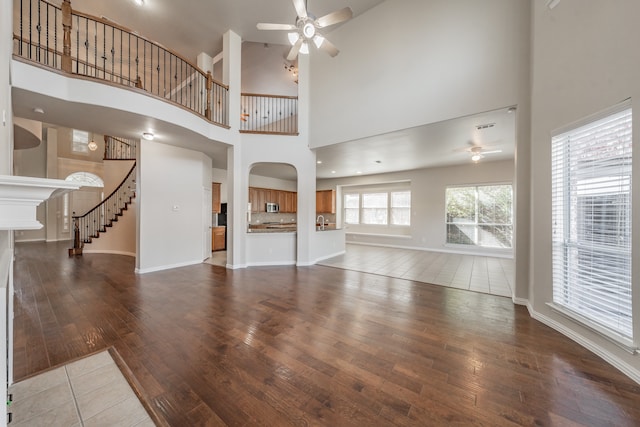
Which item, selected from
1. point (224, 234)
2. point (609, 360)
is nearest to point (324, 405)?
point (609, 360)

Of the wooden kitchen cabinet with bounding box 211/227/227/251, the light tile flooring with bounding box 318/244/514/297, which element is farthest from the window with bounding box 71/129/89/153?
the light tile flooring with bounding box 318/244/514/297

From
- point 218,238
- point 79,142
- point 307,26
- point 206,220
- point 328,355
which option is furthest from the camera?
point 79,142

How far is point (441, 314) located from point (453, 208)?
5460 mm

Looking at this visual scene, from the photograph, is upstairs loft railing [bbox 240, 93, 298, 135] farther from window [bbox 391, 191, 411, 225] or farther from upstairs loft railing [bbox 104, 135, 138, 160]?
window [bbox 391, 191, 411, 225]

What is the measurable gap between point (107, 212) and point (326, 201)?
24.1 feet

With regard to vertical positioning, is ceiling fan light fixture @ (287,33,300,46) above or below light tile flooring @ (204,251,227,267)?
above

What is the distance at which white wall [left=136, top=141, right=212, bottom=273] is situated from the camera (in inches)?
191

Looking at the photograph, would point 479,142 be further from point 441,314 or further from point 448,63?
point 441,314

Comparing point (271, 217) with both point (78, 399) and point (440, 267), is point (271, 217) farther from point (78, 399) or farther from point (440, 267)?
point (78, 399)

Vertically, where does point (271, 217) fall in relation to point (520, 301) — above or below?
above

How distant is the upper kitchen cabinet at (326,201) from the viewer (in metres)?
10.1

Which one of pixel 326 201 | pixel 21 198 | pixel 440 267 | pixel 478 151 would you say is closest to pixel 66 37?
pixel 21 198

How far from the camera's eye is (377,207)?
31.0ft

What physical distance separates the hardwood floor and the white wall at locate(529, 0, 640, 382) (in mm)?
263
